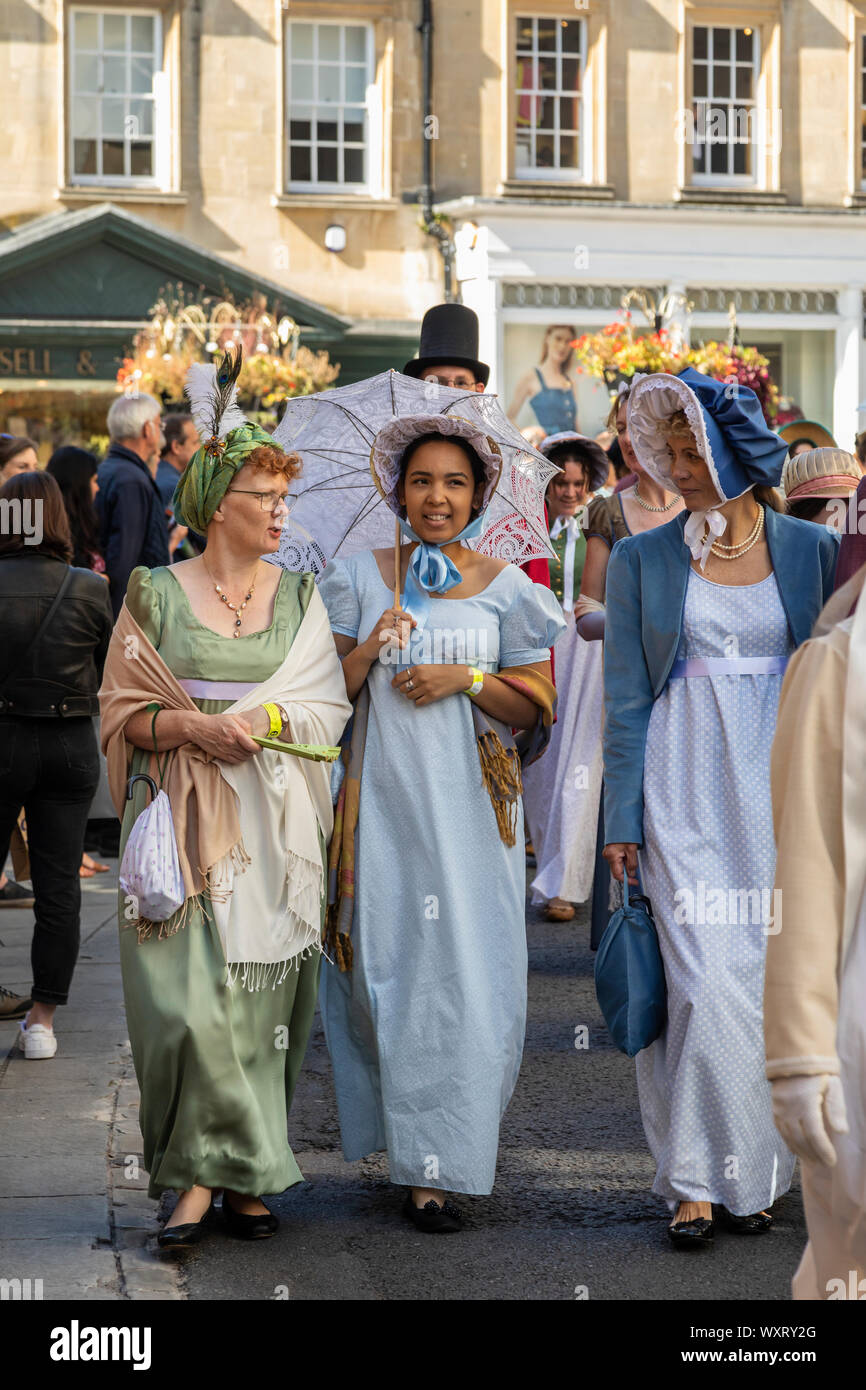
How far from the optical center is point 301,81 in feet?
74.9

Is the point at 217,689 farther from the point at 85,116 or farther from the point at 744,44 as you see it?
the point at 744,44

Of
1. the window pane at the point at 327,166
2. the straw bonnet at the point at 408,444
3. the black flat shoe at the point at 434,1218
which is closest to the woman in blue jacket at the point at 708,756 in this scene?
the straw bonnet at the point at 408,444

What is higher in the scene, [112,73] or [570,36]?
[570,36]

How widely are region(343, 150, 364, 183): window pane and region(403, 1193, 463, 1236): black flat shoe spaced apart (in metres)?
19.6

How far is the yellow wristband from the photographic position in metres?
4.86

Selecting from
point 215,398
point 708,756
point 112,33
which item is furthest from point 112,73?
point 708,756

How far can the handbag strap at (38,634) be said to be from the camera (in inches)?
264

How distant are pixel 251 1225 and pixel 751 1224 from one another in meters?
1.24

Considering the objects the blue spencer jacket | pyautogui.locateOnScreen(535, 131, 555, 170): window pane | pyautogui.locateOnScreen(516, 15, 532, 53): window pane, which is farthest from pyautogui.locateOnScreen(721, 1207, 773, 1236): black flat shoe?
pyautogui.locateOnScreen(516, 15, 532, 53): window pane

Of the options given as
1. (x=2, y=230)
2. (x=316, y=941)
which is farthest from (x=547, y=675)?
(x=2, y=230)

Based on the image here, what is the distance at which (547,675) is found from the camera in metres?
5.37

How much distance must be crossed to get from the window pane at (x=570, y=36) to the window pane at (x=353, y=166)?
9.38 ft

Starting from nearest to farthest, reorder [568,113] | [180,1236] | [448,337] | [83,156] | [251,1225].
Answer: [180,1236], [251,1225], [448,337], [83,156], [568,113]

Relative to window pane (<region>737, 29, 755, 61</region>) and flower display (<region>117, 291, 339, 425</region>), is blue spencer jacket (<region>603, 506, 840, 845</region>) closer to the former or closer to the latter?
flower display (<region>117, 291, 339, 425</region>)
